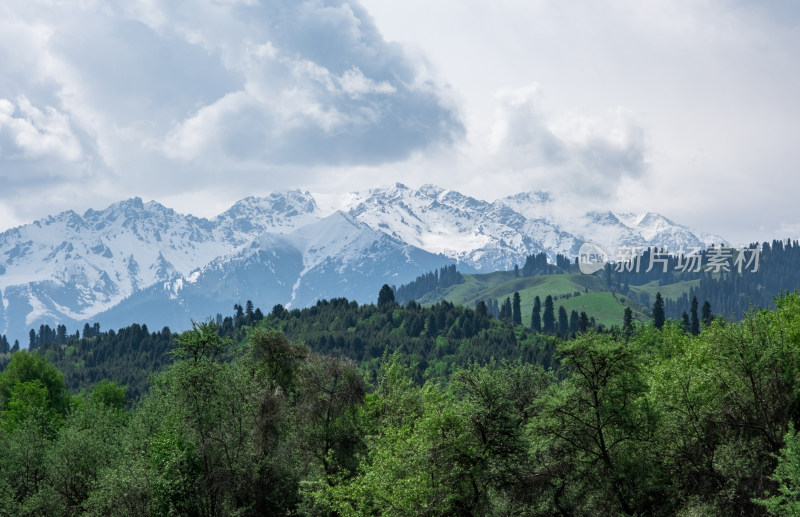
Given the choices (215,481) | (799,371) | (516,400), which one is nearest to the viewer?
(799,371)

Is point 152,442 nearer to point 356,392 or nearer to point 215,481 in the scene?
point 215,481

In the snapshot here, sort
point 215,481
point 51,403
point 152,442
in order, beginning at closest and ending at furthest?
1. point 215,481
2. point 152,442
3. point 51,403

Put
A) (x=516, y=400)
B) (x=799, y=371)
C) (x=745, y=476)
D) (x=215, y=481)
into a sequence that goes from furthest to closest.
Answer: (x=516, y=400) → (x=215, y=481) → (x=799, y=371) → (x=745, y=476)

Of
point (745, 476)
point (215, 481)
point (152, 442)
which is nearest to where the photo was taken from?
point (745, 476)

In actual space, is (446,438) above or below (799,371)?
below

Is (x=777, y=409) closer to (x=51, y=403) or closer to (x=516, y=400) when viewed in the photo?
(x=516, y=400)

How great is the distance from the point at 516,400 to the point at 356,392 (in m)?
16.7

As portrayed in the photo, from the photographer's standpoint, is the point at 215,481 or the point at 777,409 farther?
the point at 215,481

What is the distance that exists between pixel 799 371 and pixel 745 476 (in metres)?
9.97

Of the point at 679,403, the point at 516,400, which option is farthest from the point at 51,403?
the point at 679,403

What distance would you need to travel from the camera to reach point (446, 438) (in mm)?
53938

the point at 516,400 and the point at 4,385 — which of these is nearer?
the point at 516,400

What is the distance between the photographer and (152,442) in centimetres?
6238

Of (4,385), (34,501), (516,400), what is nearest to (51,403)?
(4,385)
